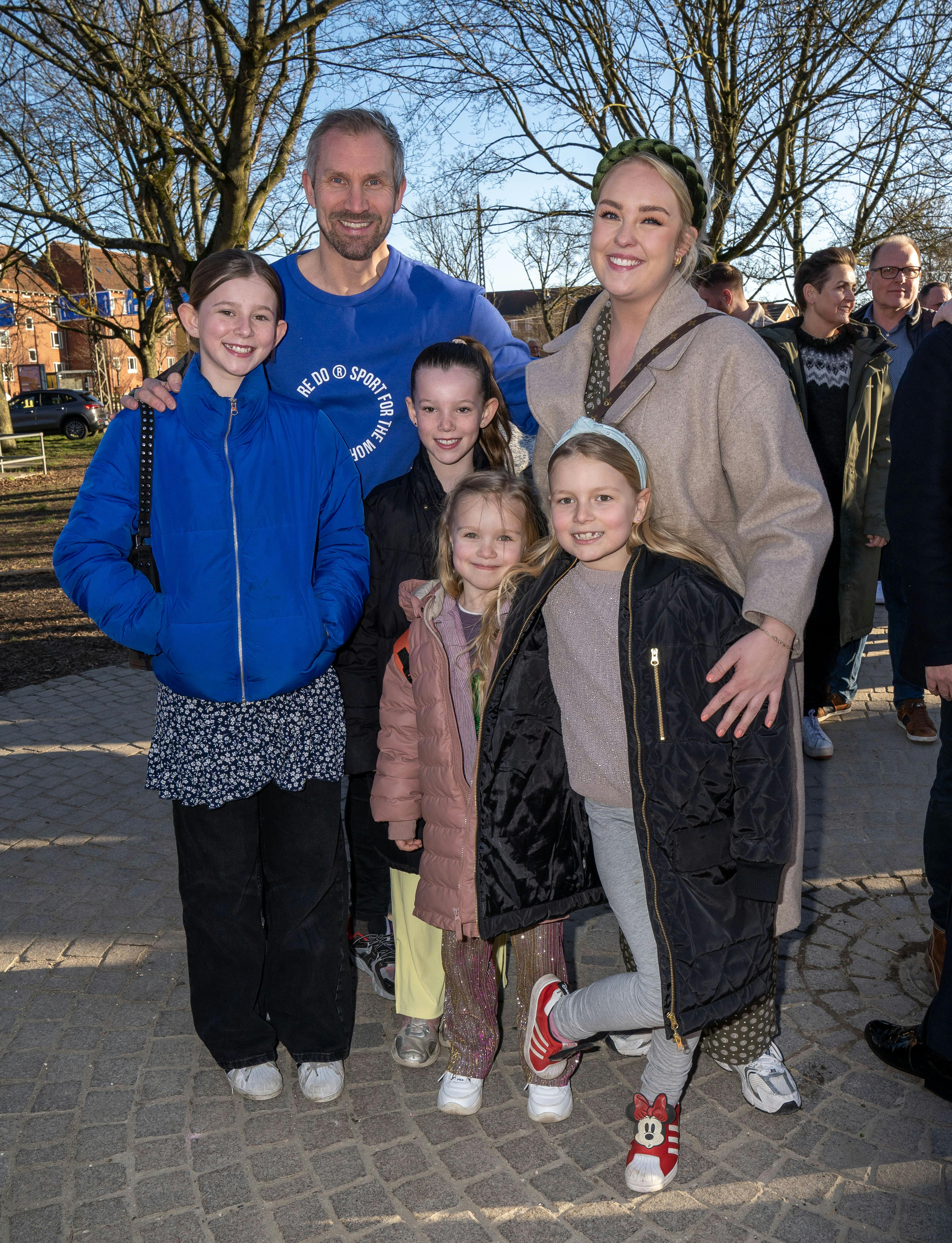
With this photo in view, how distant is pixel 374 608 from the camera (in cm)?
321

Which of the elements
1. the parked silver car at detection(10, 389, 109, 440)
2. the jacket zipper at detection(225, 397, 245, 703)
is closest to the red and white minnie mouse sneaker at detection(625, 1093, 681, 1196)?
the jacket zipper at detection(225, 397, 245, 703)

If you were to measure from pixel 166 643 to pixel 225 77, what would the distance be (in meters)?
8.59

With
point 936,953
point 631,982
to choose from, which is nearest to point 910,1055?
point 936,953

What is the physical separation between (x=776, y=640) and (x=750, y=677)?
0.12 meters

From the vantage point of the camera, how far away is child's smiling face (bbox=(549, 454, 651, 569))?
2465mm

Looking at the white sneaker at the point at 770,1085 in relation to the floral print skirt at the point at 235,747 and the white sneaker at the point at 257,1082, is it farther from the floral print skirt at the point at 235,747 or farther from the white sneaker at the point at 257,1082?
the floral print skirt at the point at 235,747

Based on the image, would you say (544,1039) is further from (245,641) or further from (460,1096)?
(245,641)

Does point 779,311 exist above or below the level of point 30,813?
above

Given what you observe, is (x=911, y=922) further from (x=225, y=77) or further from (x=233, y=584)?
(x=225, y=77)

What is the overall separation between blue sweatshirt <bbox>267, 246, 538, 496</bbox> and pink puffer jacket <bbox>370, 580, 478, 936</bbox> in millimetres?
609

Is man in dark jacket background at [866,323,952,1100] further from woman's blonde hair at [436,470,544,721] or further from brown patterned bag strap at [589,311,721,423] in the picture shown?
woman's blonde hair at [436,470,544,721]

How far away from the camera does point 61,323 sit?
842 inches

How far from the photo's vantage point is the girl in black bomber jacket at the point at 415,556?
3045mm

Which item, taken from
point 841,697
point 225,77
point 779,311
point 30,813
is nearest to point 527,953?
point 30,813
